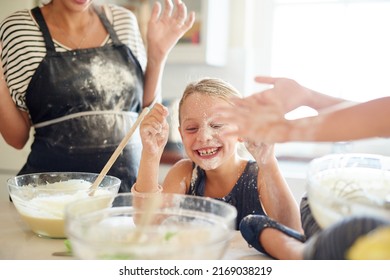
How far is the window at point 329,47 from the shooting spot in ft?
6.82

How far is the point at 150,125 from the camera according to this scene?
98 centimetres

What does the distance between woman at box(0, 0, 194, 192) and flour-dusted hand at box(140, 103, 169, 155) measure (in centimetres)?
24

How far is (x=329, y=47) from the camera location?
2160mm

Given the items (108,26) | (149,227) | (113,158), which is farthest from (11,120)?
(149,227)

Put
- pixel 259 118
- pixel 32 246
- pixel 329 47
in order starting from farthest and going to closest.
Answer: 1. pixel 329 47
2. pixel 32 246
3. pixel 259 118

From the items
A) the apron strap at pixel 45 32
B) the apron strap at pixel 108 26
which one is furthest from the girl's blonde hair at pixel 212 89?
the apron strap at pixel 45 32

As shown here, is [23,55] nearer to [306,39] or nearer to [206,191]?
[206,191]

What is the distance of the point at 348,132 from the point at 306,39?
174 centimetres

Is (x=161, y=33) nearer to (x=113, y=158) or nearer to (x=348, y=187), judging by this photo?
(x=113, y=158)

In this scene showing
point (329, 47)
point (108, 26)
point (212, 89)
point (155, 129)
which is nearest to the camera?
point (155, 129)

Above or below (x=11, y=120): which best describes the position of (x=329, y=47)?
above

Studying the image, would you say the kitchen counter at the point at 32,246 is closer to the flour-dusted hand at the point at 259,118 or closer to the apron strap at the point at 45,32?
the flour-dusted hand at the point at 259,118

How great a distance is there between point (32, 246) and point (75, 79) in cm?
54
